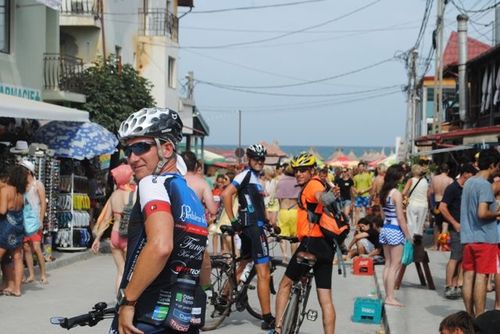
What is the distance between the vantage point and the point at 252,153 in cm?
980

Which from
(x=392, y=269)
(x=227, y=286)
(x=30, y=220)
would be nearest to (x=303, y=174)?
(x=227, y=286)

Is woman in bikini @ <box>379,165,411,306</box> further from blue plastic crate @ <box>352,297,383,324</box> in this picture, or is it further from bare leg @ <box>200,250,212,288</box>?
bare leg @ <box>200,250,212,288</box>

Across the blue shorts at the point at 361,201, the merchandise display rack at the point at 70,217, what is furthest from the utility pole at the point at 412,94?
the merchandise display rack at the point at 70,217

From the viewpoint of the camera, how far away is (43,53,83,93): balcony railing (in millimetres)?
22561

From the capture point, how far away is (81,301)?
11852mm

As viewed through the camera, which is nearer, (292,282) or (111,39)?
(292,282)

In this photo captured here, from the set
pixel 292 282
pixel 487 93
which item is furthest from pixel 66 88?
pixel 292 282

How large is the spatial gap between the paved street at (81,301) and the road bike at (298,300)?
1.48 m

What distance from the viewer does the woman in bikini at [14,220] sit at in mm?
11734

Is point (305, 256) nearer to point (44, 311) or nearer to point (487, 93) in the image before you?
point (44, 311)

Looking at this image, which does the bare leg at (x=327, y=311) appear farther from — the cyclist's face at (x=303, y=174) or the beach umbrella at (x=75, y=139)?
the beach umbrella at (x=75, y=139)

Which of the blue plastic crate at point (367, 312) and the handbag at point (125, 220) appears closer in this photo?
the handbag at point (125, 220)

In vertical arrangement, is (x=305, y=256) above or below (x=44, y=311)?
above

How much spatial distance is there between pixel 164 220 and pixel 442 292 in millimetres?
9130
